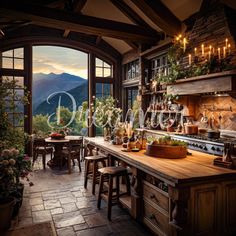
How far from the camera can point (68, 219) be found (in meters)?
3.14

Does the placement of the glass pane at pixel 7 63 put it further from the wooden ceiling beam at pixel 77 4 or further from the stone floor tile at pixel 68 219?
the stone floor tile at pixel 68 219

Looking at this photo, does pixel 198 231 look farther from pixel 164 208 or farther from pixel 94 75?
pixel 94 75

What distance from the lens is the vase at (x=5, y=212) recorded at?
2.83m

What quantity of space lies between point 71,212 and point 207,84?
2.92 m

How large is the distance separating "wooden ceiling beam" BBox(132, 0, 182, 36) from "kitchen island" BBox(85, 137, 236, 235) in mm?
3541

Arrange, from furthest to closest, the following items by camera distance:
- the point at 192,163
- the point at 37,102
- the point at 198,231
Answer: the point at 37,102 < the point at 192,163 < the point at 198,231

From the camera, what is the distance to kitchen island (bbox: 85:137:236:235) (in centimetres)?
212

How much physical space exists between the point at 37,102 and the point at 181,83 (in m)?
11.6

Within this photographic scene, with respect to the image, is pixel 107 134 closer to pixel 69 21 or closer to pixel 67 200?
pixel 67 200

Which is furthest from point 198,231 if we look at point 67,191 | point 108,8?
point 108,8

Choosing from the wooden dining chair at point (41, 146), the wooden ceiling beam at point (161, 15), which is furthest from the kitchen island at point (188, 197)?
the wooden dining chair at point (41, 146)

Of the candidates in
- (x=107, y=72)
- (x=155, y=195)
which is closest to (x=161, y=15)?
(x=107, y=72)

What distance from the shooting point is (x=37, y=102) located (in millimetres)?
14227

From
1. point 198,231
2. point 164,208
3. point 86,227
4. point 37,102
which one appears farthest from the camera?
point 37,102
